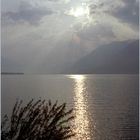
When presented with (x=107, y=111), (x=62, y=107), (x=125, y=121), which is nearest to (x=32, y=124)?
(x=62, y=107)

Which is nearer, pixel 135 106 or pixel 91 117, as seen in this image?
pixel 91 117

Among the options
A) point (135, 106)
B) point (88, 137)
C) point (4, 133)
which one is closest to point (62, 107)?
point (4, 133)

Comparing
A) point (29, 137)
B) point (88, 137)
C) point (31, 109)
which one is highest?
point (31, 109)

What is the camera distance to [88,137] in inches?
2557

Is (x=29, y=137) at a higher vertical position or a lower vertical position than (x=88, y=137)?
higher

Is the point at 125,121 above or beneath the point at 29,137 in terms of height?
beneath

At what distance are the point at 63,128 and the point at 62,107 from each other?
0.53 meters

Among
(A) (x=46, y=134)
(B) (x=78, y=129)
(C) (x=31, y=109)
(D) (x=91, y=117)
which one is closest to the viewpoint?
(A) (x=46, y=134)

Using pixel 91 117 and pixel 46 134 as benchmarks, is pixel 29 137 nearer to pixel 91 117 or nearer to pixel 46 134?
pixel 46 134

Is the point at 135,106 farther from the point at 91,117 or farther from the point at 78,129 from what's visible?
the point at 78,129

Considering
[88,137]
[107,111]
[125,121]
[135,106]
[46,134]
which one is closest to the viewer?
[46,134]

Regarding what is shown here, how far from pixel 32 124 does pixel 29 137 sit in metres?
0.33

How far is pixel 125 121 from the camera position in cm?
8006

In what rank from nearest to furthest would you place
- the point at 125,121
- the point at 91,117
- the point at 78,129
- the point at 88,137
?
the point at 88,137, the point at 78,129, the point at 125,121, the point at 91,117
